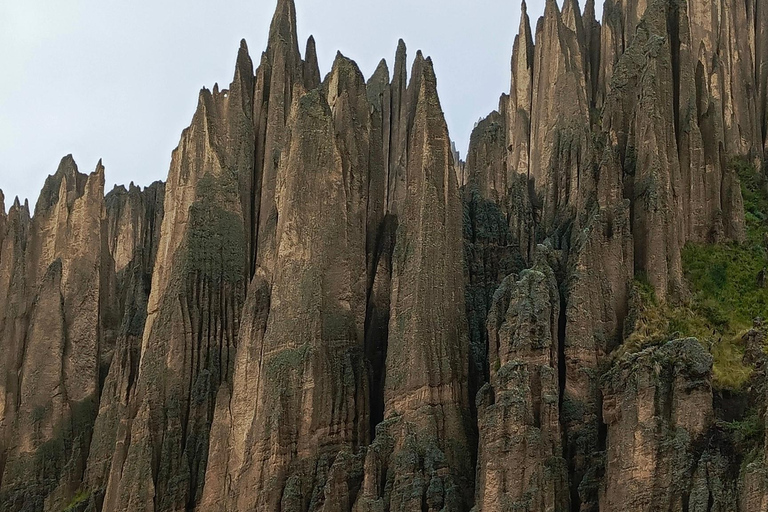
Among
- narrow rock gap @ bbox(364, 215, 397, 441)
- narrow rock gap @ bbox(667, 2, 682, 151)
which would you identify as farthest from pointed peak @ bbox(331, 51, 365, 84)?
narrow rock gap @ bbox(667, 2, 682, 151)

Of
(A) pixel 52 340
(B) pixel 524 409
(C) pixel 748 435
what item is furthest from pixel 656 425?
(A) pixel 52 340

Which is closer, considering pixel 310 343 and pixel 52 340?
pixel 310 343

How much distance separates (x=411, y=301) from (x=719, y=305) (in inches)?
465

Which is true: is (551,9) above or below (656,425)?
above

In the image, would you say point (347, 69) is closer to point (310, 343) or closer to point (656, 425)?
point (310, 343)

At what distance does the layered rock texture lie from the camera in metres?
51.0

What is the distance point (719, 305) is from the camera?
58.3 meters

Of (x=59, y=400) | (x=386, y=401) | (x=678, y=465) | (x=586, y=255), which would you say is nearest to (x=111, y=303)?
(x=59, y=400)

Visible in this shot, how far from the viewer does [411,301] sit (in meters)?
58.0

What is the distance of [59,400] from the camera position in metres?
75.0

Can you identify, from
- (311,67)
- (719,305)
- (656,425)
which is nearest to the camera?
(656,425)

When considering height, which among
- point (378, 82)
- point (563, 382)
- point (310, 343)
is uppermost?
point (378, 82)

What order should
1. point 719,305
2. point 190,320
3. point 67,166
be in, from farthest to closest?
1. point 67,166
2. point 190,320
3. point 719,305

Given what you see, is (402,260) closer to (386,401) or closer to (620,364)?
(386,401)
